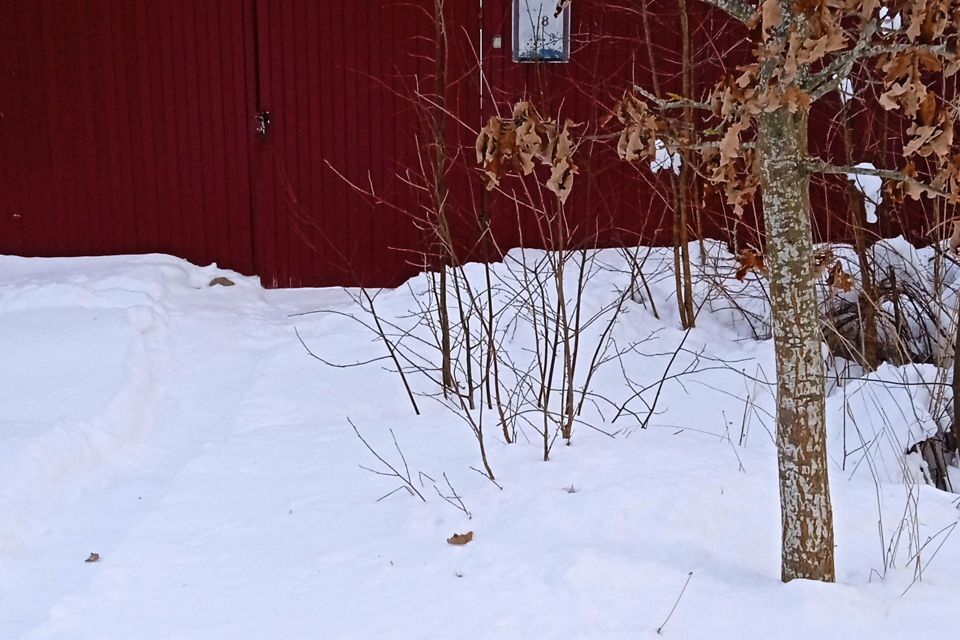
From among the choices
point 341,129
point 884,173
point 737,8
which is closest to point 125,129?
point 341,129

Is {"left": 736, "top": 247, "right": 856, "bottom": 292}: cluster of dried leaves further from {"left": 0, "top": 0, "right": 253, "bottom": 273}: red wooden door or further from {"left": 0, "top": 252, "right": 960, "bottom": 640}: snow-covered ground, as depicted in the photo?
{"left": 0, "top": 0, "right": 253, "bottom": 273}: red wooden door

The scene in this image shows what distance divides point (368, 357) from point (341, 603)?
121 inches

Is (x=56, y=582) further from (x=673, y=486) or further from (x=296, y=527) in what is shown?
(x=673, y=486)

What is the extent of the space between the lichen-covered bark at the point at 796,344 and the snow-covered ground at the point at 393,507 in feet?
0.55

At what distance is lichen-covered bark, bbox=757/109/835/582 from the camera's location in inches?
112

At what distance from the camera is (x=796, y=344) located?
289 centimetres

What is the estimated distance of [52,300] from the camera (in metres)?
7.00

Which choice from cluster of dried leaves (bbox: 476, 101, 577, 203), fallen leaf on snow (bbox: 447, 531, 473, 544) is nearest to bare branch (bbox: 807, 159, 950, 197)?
cluster of dried leaves (bbox: 476, 101, 577, 203)

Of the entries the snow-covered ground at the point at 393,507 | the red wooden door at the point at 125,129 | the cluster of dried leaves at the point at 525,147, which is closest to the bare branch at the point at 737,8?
the cluster of dried leaves at the point at 525,147

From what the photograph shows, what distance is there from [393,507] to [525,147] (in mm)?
1808

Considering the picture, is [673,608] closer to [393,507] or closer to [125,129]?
[393,507]

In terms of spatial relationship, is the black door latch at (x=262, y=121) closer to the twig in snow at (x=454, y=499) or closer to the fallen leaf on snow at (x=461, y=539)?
the twig in snow at (x=454, y=499)

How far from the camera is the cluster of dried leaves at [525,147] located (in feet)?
8.79

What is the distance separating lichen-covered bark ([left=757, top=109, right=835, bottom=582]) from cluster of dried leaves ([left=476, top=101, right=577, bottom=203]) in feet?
1.94
